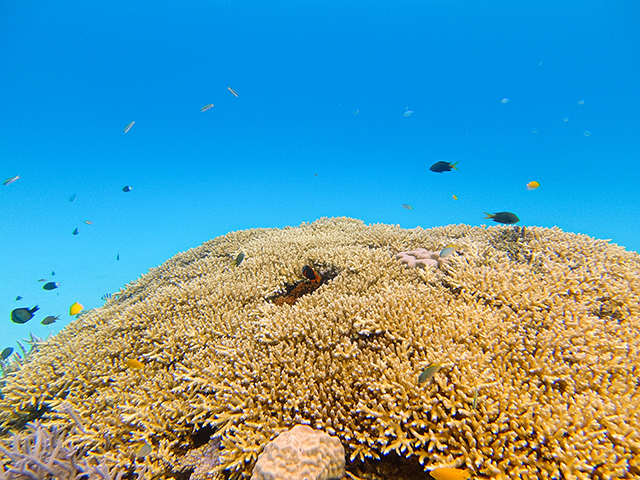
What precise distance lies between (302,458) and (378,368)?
1142 millimetres

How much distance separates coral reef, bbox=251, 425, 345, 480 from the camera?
7.22ft

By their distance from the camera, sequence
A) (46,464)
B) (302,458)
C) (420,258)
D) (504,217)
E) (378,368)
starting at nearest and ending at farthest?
(302,458), (46,464), (378,368), (504,217), (420,258)

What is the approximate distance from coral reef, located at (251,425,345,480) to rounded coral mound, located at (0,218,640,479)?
0.62ft

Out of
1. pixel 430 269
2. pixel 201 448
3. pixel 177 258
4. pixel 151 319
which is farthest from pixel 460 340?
pixel 177 258

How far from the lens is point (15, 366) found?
17.1ft

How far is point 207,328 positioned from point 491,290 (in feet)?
14.1

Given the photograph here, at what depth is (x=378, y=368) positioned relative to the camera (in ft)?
9.76

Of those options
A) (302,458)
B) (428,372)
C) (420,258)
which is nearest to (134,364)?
(302,458)

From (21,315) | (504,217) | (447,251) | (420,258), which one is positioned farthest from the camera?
(21,315)

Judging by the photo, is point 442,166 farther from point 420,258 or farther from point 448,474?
point 448,474

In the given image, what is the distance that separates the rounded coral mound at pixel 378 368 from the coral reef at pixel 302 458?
19 cm

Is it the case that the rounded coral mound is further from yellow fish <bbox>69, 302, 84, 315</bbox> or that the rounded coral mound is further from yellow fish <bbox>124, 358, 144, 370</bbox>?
yellow fish <bbox>69, 302, 84, 315</bbox>

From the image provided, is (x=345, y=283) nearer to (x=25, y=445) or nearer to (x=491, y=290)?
(x=491, y=290)

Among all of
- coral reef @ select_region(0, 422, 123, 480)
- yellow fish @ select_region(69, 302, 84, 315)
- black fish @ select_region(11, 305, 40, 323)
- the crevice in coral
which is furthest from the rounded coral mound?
yellow fish @ select_region(69, 302, 84, 315)
